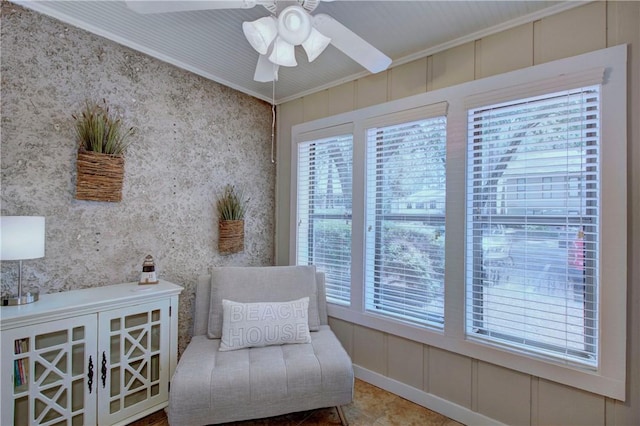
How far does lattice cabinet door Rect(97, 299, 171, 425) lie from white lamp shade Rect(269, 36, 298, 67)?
5.26ft

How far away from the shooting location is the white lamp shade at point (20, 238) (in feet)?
4.69

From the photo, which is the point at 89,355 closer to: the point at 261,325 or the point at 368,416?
the point at 261,325

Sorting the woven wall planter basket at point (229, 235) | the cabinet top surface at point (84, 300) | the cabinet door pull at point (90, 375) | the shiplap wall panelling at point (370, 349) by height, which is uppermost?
the woven wall planter basket at point (229, 235)

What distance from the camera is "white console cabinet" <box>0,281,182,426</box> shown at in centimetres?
145

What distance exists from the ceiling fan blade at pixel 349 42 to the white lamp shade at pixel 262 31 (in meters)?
0.18

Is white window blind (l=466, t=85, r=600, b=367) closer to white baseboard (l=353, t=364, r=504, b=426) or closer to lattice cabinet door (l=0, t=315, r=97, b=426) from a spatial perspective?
white baseboard (l=353, t=364, r=504, b=426)

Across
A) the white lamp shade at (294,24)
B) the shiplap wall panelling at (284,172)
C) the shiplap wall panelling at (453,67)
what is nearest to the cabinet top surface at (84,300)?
the shiplap wall panelling at (284,172)

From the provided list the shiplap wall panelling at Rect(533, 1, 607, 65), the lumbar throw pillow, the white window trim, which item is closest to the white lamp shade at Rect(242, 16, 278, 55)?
the white window trim

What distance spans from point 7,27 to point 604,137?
315 centimetres

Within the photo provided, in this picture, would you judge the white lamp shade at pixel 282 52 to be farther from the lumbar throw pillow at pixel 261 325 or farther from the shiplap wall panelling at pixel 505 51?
the lumbar throw pillow at pixel 261 325

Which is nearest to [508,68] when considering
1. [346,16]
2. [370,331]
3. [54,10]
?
[346,16]

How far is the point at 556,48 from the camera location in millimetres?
1664

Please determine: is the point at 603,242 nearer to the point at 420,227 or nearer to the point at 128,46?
the point at 420,227

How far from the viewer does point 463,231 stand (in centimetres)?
193
